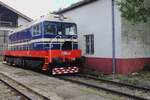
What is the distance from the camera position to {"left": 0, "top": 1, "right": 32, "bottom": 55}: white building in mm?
43250

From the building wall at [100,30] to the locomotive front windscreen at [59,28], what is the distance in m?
1.43

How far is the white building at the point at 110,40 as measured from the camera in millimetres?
16906

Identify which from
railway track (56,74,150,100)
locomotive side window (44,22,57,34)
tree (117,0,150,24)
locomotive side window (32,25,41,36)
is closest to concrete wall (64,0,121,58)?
tree (117,0,150,24)

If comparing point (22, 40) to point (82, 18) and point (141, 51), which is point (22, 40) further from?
point (141, 51)

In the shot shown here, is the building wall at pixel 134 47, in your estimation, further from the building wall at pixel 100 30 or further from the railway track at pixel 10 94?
the railway track at pixel 10 94

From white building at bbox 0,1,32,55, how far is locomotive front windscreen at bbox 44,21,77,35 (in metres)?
25.4

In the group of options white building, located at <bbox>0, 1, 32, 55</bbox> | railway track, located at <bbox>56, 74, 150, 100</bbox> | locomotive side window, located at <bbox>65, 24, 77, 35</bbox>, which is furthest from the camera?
white building, located at <bbox>0, 1, 32, 55</bbox>

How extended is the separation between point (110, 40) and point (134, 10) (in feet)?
8.99

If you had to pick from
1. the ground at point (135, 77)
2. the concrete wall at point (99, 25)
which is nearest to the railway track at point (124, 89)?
the ground at point (135, 77)

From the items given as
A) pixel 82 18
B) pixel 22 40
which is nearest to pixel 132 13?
pixel 82 18

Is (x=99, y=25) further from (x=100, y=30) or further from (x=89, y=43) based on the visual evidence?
(x=89, y=43)

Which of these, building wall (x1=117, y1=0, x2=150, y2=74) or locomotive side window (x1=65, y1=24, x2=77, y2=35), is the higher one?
locomotive side window (x1=65, y1=24, x2=77, y2=35)

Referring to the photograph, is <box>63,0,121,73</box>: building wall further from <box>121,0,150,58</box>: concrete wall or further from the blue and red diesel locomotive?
the blue and red diesel locomotive

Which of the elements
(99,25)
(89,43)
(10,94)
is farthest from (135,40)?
(10,94)
